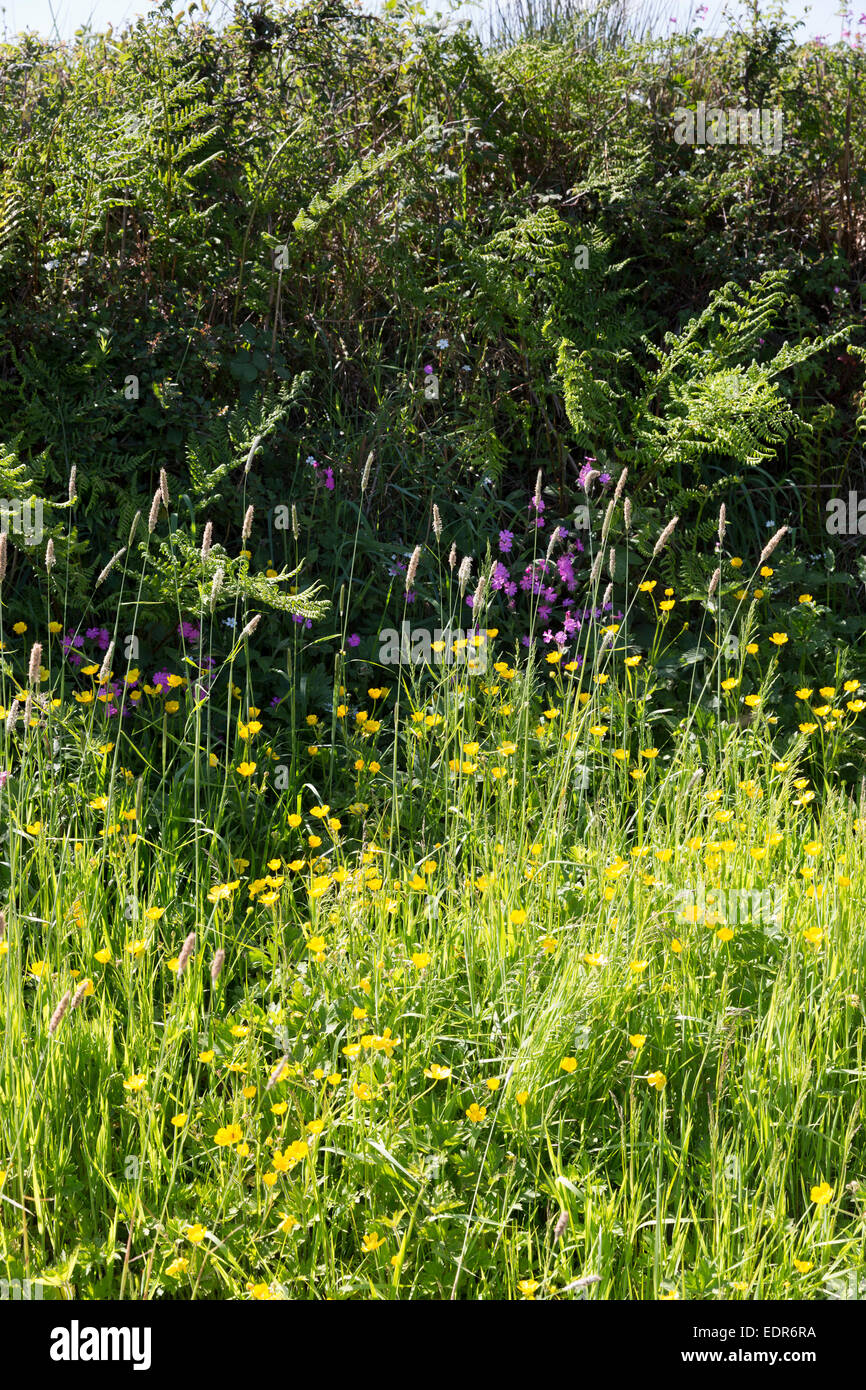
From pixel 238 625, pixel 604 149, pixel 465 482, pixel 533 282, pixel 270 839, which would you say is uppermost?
pixel 604 149

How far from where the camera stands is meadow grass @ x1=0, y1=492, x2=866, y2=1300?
1.89m

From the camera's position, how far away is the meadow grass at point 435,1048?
189cm

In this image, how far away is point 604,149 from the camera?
500cm

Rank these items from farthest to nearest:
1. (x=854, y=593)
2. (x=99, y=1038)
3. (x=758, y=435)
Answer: (x=854, y=593), (x=758, y=435), (x=99, y=1038)

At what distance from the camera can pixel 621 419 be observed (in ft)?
15.4

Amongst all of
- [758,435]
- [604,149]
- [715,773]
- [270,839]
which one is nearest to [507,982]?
[270,839]

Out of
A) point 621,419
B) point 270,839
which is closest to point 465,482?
point 621,419

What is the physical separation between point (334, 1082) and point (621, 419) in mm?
3376

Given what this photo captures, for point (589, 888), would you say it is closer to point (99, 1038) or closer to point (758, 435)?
point (99, 1038)

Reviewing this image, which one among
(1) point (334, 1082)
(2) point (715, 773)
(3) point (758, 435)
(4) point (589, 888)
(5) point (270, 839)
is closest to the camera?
(1) point (334, 1082)

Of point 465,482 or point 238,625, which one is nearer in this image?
point 238,625

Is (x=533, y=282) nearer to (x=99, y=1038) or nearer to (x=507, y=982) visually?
(x=507, y=982)

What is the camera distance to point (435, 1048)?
224 centimetres

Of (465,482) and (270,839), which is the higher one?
(465,482)
